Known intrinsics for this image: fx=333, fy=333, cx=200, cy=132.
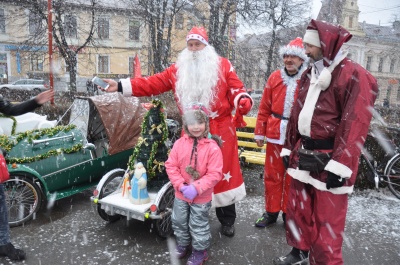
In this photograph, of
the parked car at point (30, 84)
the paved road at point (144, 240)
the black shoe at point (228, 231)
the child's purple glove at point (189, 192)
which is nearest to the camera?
the child's purple glove at point (189, 192)

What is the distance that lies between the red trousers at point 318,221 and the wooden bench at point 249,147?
2.68 meters

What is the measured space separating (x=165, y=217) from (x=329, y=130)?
198cm

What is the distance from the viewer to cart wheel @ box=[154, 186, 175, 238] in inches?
142

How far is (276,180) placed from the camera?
154 inches

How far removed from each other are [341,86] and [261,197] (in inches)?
119

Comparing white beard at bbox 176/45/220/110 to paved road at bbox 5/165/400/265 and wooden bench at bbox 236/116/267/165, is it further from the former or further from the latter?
wooden bench at bbox 236/116/267/165

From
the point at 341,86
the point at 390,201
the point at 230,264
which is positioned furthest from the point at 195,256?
the point at 390,201

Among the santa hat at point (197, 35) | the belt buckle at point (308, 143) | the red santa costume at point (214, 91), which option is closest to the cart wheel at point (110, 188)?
the red santa costume at point (214, 91)

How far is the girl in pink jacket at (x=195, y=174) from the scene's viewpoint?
3113mm

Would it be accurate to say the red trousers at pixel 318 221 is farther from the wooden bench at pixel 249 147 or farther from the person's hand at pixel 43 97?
the wooden bench at pixel 249 147

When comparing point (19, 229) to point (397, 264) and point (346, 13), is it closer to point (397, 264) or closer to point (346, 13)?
point (397, 264)

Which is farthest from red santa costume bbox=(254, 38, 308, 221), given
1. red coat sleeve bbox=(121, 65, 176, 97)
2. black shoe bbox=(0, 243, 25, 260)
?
black shoe bbox=(0, 243, 25, 260)

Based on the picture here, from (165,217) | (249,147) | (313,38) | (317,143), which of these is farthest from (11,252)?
(249,147)

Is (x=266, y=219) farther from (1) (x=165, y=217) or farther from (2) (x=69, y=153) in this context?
(2) (x=69, y=153)
